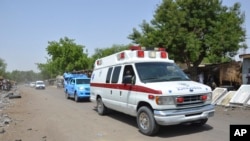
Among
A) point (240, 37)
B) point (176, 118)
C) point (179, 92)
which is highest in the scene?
point (240, 37)

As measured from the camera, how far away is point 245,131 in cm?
618

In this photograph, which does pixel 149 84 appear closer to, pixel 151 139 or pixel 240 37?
pixel 151 139

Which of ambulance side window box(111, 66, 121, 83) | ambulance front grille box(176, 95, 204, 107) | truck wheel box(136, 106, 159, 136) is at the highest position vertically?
ambulance side window box(111, 66, 121, 83)

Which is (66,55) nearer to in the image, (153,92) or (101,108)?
(101,108)

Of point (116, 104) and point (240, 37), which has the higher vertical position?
point (240, 37)

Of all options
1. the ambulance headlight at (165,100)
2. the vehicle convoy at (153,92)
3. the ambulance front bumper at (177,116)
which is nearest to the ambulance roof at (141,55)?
the vehicle convoy at (153,92)

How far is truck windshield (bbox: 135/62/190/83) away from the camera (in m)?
8.27

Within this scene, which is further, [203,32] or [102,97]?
[203,32]

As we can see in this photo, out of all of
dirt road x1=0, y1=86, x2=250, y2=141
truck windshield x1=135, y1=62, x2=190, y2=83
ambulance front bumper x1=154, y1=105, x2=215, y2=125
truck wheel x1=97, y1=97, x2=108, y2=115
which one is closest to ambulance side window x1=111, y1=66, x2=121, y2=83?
truck windshield x1=135, y1=62, x2=190, y2=83

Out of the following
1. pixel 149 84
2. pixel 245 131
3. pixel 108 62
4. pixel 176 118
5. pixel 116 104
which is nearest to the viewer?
pixel 245 131

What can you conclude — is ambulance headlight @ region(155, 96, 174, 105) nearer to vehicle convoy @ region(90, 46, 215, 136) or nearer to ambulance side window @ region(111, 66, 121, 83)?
vehicle convoy @ region(90, 46, 215, 136)

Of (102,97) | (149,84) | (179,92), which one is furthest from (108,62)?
(179,92)

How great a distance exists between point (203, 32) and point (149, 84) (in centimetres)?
1574

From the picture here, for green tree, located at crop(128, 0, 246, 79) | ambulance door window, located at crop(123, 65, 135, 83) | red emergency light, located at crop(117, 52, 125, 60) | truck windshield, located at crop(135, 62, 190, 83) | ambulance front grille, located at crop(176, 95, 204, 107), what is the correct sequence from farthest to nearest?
green tree, located at crop(128, 0, 246, 79) → red emergency light, located at crop(117, 52, 125, 60) → ambulance door window, located at crop(123, 65, 135, 83) → truck windshield, located at crop(135, 62, 190, 83) → ambulance front grille, located at crop(176, 95, 204, 107)
